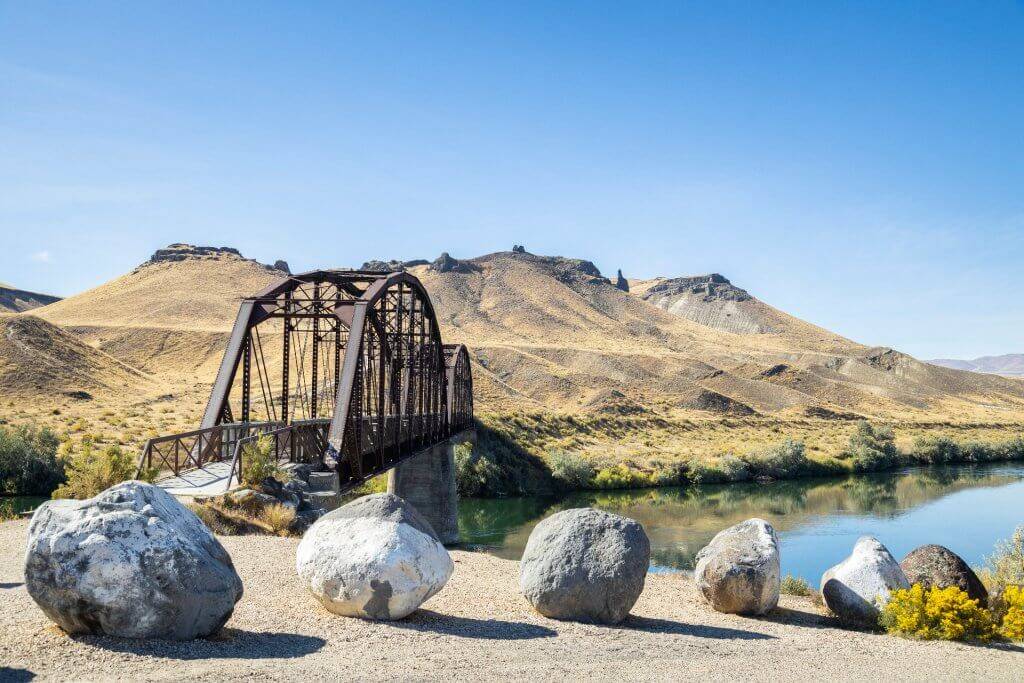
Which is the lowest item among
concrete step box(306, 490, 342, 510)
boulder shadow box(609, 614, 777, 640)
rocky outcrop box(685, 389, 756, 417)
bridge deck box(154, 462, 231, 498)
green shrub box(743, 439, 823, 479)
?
green shrub box(743, 439, 823, 479)

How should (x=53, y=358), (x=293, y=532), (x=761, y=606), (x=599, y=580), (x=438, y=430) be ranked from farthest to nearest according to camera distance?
(x=53, y=358) → (x=438, y=430) → (x=293, y=532) → (x=761, y=606) → (x=599, y=580)

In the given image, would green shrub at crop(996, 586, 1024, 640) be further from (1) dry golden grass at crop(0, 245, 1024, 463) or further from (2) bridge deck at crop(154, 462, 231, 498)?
(1) dry golden grass at crop(0, 245, 1024, 463)

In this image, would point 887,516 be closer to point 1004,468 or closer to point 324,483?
point 1004,468

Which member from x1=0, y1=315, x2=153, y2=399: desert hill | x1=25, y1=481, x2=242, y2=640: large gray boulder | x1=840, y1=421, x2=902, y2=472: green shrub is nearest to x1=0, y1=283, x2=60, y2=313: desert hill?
x1=0, y1=315, x2=153, y2=399: desert hill

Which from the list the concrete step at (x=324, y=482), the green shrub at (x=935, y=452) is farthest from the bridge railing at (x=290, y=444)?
the green shrub at (x=935, y=452)

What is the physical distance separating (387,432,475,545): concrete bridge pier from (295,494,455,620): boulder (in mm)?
22911

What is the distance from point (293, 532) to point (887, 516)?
115 feet

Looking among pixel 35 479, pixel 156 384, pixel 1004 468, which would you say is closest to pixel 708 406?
pixel 1004 468

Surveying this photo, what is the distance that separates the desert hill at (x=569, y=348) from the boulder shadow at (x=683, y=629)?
61.8 metres

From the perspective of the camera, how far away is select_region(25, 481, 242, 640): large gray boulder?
9070 mm

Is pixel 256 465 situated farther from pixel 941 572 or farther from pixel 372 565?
pixel 941 572

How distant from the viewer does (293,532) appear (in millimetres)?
16578

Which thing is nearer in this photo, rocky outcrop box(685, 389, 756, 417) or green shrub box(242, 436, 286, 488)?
green shrub box(242, 436, 286, 488)

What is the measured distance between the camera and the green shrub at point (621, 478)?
53.3 m
